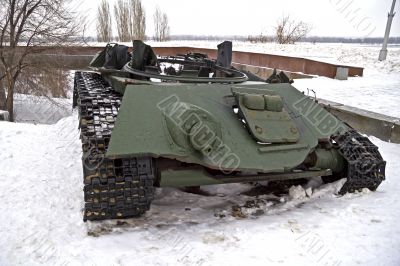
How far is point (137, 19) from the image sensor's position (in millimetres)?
28844

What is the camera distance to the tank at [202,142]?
3.35m

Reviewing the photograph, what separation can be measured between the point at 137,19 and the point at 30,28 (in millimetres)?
13807

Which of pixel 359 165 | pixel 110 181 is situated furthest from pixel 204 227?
pixel 359 165

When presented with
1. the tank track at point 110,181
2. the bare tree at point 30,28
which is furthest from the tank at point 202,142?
the bare tree at point 30,28

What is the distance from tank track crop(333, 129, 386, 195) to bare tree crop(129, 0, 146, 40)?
25.8m

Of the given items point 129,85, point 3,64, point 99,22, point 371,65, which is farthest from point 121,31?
point 129,85

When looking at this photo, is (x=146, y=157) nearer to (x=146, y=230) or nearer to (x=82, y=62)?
(x=146, y=230)

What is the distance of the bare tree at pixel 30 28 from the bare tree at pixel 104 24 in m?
11.8

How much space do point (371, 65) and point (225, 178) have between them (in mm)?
13546

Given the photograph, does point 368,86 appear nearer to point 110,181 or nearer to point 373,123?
point 373,123

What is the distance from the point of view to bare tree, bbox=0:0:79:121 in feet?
50.1

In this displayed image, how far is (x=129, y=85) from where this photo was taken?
12.6 ft

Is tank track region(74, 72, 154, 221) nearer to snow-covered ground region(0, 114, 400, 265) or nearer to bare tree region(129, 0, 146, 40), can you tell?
snow-covered ground region(0, 114, 400, 265)

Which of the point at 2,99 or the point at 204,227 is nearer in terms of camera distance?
Result: the point at 204,227
